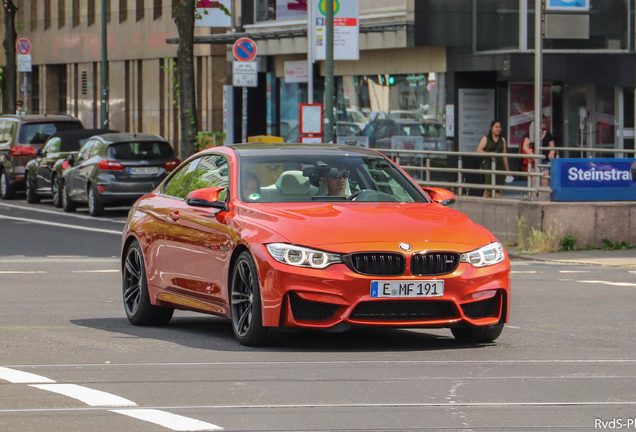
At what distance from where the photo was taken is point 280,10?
37.3 metres

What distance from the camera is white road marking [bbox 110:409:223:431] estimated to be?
6066 mm

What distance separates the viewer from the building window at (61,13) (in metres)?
57.0

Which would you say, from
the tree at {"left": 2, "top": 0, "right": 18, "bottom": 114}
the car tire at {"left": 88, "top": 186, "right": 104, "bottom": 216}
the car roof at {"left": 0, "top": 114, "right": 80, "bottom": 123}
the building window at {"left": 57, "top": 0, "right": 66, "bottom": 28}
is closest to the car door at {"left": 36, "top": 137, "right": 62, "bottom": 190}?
the car roof at {"left": 0, "top": 114, "right": 80, "bottom": 123}

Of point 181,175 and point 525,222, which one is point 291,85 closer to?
point 525,222

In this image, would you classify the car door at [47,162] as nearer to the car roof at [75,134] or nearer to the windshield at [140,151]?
the car roof at [75,134]

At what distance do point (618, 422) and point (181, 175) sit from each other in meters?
5.23

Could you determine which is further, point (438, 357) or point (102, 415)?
point (438, 357)

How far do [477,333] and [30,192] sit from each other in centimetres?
2324

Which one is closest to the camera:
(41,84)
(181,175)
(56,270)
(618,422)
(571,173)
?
(618,422)

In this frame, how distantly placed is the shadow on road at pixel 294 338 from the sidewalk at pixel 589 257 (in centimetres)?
856

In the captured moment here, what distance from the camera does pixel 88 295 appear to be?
13008mm

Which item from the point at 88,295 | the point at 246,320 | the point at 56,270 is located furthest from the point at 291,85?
the point at 246,320

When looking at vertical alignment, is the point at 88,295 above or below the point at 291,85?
below

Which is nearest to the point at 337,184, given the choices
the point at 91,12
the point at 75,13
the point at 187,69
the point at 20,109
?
the point at 187,69
